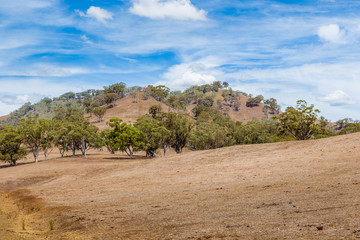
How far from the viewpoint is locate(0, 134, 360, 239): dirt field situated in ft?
34.0

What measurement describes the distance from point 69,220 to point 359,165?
20.0 m

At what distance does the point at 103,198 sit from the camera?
20359mm

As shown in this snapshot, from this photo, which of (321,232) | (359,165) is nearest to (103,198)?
(321,232)

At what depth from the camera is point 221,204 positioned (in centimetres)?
1455

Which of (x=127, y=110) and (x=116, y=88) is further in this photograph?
(x=116, y=88)

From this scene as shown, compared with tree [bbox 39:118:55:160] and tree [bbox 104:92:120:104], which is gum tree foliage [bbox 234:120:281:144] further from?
tree [bbox 104:92:120:104]

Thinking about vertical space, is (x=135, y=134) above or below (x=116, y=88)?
below

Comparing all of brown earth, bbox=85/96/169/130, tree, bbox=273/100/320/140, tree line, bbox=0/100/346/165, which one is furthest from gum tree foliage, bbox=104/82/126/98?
tree, bbox=273/100/320/140

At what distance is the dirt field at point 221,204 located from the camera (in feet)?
34.0

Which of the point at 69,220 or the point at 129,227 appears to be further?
the point at 69,220

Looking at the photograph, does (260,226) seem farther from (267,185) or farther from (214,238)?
(267,185)

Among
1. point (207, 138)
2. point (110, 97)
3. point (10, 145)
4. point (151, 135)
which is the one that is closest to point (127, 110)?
point (110, 97)

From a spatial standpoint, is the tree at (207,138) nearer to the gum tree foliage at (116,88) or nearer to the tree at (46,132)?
the tree at (46,132)

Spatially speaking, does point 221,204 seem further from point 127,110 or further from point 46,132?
point 127,110
